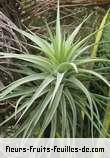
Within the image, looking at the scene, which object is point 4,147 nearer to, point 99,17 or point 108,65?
point 108,65

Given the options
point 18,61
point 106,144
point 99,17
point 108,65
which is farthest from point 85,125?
point 99,17

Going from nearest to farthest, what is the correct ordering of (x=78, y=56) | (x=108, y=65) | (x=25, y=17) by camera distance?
(x=78, y=56) → (x=108, y=65) → (x=25, y=17)

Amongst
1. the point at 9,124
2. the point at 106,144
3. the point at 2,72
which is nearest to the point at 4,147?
the point at 9,124

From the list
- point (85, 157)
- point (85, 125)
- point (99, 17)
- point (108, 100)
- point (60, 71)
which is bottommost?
point (85, 157)

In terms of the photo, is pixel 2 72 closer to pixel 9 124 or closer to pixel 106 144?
pixel 9 124

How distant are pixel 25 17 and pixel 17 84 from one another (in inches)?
20.5

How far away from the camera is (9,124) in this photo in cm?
176

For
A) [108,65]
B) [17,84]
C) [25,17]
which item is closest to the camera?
[17,84]

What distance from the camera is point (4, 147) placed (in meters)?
1.68

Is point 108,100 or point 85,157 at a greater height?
point 108,100

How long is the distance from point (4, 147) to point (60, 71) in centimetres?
42

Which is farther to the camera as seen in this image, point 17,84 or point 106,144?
point 106,144

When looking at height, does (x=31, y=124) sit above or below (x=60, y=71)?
below

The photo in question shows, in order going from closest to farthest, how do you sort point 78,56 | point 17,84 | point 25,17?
point 17,84 < point 78,56 < point 25,17
